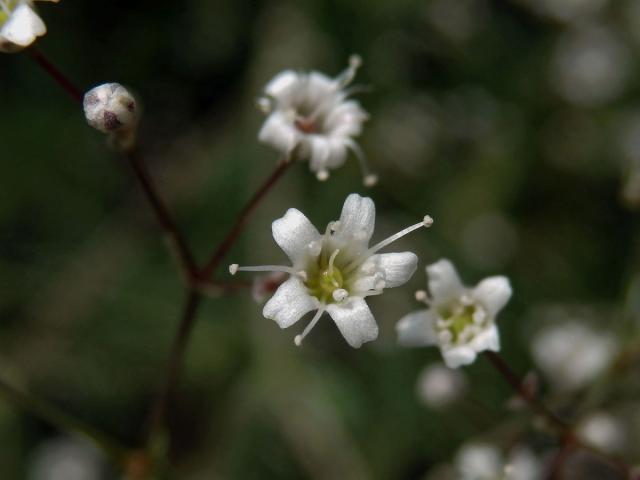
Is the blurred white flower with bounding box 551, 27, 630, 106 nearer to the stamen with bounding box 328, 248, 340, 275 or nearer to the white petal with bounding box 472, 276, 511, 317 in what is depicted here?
the white petal with bounding box 472, 276, 511, 317

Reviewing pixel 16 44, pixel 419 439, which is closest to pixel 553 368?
pixel 419 439

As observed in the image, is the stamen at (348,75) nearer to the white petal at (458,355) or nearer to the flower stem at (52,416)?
the white petal at (458,355)

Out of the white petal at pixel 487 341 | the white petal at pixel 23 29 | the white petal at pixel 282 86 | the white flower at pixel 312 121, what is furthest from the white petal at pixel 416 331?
the white petal at pixel 23 29

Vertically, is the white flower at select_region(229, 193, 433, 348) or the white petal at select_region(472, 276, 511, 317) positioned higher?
the white flower at select_region(229, 193, 433, 348)

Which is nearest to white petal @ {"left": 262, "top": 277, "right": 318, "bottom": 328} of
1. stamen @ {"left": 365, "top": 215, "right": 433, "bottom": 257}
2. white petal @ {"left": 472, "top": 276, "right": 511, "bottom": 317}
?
stamen @ {"left": 365, "top": 215, "right": 433, "bottom": 257}

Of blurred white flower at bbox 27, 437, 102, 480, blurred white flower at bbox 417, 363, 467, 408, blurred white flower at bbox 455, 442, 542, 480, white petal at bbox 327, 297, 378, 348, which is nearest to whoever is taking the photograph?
white petal at bbox 327, 297, 378, 348

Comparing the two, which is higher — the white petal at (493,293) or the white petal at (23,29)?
the white petal at (23,29)
